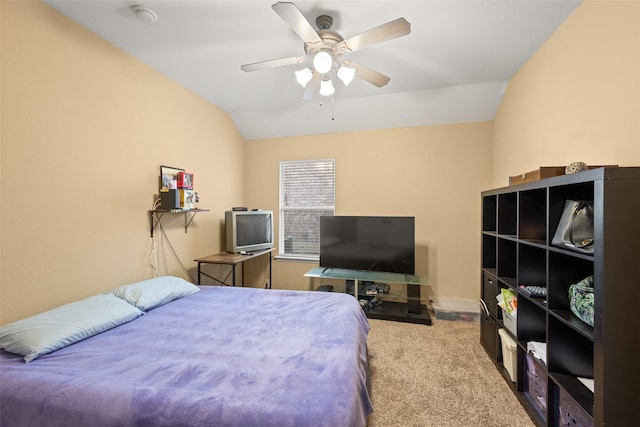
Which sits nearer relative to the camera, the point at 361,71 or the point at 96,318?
the point at 96,318

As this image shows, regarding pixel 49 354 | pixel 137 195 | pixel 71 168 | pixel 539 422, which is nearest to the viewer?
pixel 49 354

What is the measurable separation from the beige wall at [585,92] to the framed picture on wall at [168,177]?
3.48 m

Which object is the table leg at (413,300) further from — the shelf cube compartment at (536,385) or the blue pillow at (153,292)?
the blue pillow at (153,292)

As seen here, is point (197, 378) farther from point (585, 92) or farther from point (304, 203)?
point (304, 203)

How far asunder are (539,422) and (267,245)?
10.3 ft

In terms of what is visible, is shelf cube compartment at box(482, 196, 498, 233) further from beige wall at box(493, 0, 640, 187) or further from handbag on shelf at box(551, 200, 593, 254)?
handbag on shelf at box(551, 200, 593, 254)

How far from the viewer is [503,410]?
171 cm

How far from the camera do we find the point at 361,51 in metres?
2.32

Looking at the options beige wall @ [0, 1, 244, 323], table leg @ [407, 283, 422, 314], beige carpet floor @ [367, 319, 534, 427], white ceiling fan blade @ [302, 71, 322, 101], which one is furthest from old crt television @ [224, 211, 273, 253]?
table leg @ [407, 283, 422, 314]

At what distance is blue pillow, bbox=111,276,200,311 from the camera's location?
1946 millimetres

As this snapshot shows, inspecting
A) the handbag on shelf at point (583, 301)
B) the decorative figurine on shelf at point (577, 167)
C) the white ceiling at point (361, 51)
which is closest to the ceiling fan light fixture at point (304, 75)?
the white ceiling at point (361, 51)

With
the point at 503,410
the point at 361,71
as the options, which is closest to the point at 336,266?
the point at 503,410

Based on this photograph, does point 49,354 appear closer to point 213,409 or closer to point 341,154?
point 213,409

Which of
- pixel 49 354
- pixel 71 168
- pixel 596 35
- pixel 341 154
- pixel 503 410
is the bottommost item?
pixel 503 410
